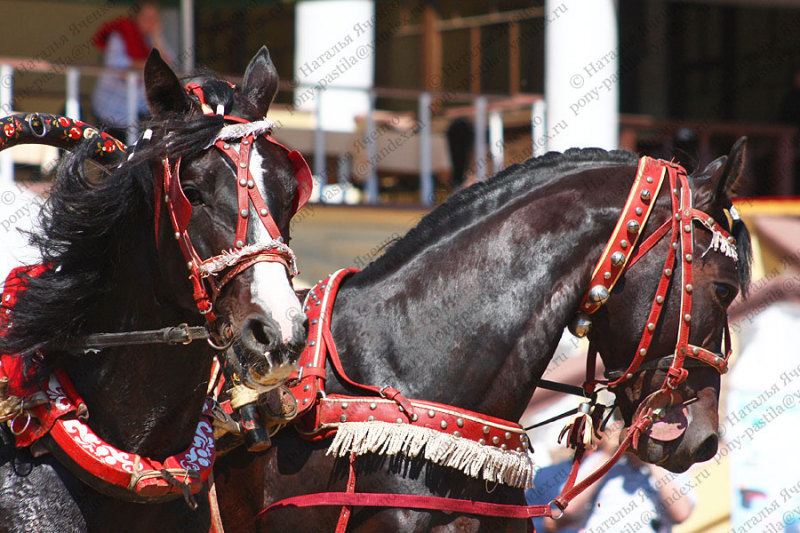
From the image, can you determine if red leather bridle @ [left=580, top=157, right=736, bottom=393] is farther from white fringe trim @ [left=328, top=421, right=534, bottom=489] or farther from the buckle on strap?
white fringe trim @ [left=328, top=421, right=534, bottom=489]

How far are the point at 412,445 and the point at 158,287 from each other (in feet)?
2.70

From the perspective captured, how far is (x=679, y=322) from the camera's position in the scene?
2748 millimetres

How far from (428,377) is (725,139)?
26.0 ft

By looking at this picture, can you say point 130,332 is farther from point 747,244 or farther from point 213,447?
point 747,244

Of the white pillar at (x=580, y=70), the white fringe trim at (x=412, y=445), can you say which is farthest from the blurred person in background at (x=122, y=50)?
the white fringe trim at (x=412, y=445)

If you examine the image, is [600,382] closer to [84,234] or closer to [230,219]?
[230,219]

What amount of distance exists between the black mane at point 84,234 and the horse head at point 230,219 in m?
0.02

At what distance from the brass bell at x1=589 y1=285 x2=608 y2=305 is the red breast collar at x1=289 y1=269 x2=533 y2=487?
428 mm

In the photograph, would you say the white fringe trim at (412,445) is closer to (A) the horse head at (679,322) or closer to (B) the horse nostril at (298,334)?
(A) the horse head at (679,322)

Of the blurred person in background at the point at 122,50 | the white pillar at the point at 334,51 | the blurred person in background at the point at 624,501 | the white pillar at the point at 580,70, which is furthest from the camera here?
the white pillar at the point at 334,51

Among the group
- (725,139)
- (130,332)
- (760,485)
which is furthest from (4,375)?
(725,139)

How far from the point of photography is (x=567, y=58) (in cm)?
766

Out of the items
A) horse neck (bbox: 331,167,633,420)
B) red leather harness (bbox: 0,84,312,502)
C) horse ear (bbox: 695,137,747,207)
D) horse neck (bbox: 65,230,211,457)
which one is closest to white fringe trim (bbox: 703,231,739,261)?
horse ear (bbox: 695,137,747,207)

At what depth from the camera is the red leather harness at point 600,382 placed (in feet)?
8.68
